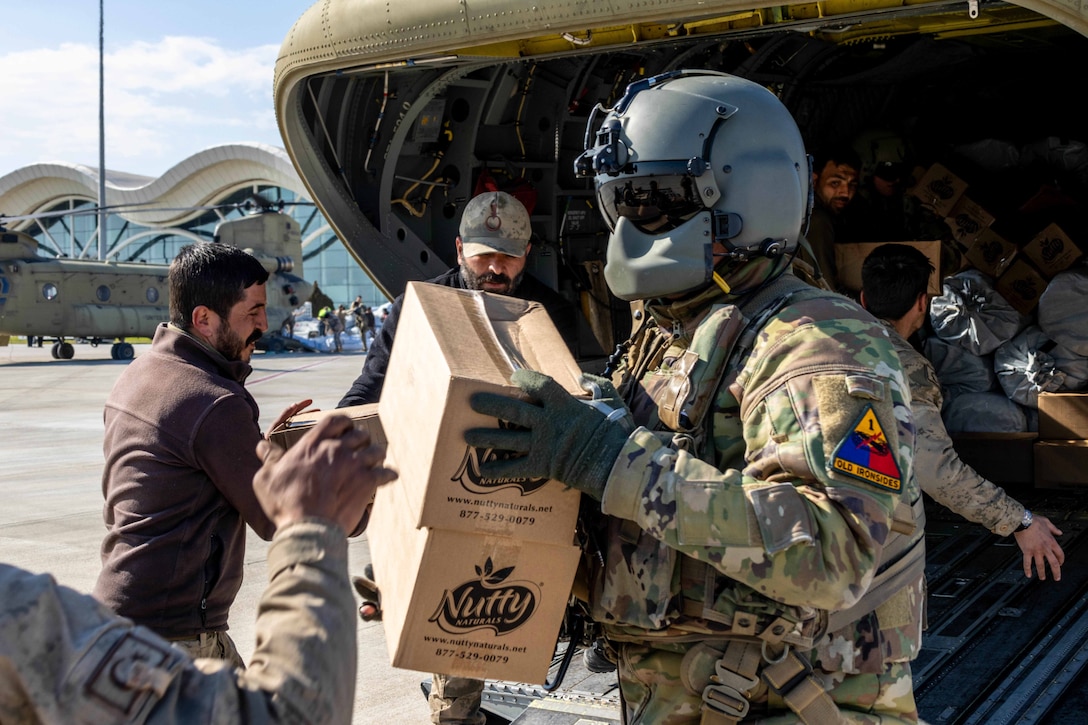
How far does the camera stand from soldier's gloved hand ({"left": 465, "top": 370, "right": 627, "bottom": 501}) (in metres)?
1.80

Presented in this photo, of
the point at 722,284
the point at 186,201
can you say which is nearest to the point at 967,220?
the point at 722,284

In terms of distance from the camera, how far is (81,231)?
2333 inches

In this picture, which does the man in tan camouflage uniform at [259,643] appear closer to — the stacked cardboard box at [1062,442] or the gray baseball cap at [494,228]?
the gray baseball cap at [494,228]

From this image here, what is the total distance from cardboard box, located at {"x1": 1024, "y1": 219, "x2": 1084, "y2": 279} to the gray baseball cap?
3.25 metres

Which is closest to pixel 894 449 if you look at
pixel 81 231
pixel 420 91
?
pixel 420 91

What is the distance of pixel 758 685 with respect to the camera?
1979mm

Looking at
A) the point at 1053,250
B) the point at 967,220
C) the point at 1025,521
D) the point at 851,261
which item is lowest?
the point at 1025,521

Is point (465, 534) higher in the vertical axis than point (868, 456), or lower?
lower

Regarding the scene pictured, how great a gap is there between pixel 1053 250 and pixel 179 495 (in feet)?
16.3

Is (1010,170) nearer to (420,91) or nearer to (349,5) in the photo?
(420,91)

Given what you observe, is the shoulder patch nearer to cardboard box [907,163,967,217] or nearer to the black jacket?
the black jacket

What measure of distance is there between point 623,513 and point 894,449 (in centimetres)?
50

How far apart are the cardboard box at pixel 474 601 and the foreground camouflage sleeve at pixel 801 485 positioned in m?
0.21

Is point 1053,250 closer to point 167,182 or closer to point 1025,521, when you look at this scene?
point 1025,521
